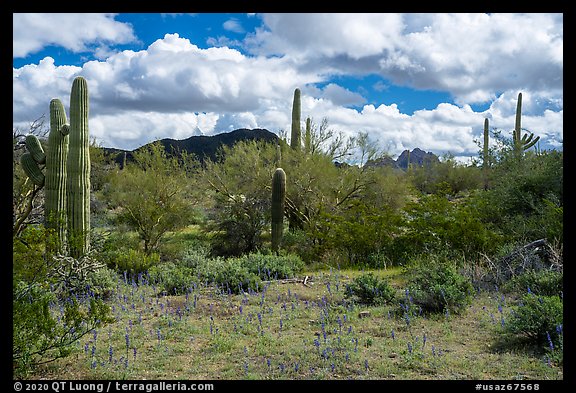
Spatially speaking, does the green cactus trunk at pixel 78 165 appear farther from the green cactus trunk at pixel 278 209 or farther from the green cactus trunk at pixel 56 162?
the green cactus trunk at pixel 278 209

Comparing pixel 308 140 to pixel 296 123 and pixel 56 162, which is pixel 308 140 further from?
pixel 56 162

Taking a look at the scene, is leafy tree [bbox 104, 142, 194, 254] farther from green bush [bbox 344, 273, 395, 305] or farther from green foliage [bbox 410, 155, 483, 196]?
green foliage [bbox 410, 155, 483, 196]

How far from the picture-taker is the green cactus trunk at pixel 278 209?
13.4 m

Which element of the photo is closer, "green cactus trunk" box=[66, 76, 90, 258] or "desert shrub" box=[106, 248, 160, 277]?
"green cactus trunk" box=[66, 76, 90, 258]

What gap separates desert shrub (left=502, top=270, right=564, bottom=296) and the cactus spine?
11.8m

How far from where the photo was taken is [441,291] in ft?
20.6

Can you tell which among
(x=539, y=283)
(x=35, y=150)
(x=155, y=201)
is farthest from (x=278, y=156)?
(x=539, y=283)

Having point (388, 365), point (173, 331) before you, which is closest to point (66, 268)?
point (173, 331)

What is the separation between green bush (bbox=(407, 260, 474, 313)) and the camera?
6.34 metres

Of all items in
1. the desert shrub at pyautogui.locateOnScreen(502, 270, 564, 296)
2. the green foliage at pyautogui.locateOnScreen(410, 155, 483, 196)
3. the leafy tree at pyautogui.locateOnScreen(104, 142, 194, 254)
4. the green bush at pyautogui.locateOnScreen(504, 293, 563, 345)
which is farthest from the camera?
the green foliage at pyautogui.locateOnScreen(410, 155, 483, 196)

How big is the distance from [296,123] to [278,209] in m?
6.68

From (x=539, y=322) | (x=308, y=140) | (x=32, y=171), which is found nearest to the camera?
(x=539, y=322)

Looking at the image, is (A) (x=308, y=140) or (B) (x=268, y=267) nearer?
(B) (x=268, y=267)

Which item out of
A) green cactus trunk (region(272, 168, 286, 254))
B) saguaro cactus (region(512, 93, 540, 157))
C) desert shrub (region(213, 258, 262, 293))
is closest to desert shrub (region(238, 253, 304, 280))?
desert shrub (region(213, 258, 262, 293))
